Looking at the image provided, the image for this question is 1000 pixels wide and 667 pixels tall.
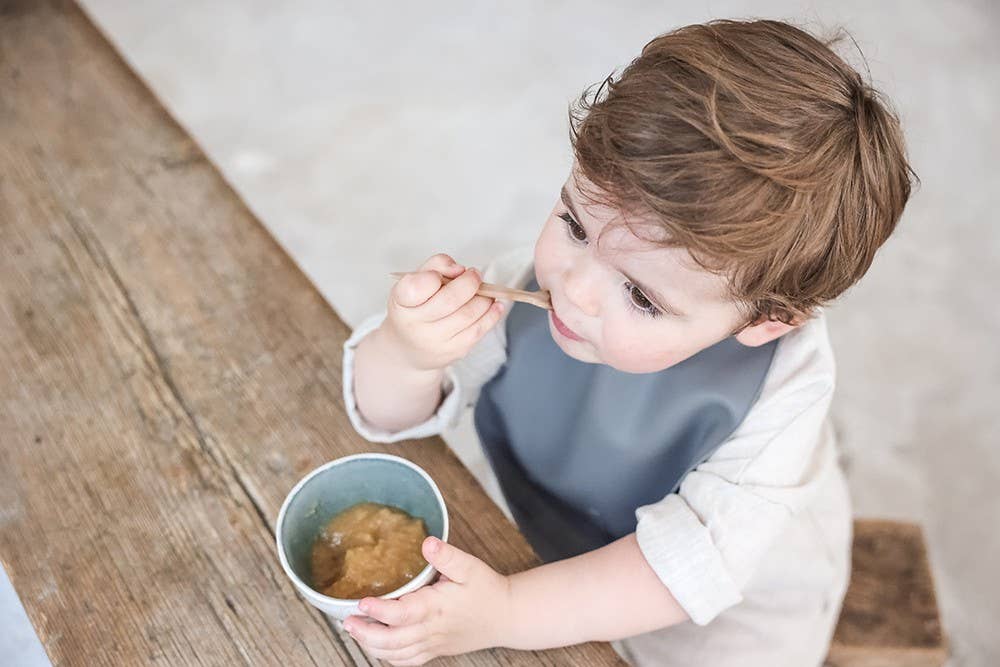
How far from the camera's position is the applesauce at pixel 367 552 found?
0.76 m

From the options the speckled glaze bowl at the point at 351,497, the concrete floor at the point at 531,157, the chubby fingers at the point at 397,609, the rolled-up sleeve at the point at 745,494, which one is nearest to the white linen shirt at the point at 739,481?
the rolled-up sleeve at the point at 745,494

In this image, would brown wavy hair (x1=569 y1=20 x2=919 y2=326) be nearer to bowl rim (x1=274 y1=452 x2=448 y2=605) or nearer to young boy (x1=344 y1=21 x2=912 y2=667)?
young boy (x1=344 y1=21 x2=912 y2=667)

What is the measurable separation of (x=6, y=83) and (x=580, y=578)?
1.02m

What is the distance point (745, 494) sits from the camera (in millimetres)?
921

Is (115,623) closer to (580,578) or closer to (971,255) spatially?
(580,578)

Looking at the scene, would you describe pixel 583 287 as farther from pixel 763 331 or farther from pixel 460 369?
pixel 460 369

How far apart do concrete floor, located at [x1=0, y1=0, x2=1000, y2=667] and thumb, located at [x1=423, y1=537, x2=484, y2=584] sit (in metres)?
1.05

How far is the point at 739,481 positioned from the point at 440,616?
14.3 inches

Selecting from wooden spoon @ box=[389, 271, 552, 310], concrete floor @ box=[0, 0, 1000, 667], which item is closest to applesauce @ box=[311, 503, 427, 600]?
wooden spoon @ box=[389, 271, 552, 310]

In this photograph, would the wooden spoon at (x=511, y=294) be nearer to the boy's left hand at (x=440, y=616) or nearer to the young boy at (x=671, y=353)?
the young boy at (x=671, y=353)

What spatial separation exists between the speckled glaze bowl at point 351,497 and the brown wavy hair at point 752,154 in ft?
0.97

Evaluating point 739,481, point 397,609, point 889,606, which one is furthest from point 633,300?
point 889,606

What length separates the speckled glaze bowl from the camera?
754 mm

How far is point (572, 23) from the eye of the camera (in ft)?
9.89
